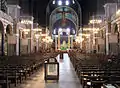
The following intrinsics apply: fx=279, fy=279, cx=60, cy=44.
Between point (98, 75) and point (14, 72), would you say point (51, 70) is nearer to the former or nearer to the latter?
point (14, 72)

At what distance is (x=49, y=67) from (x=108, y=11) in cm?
2599

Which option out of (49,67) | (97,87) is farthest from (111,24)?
(97,87)

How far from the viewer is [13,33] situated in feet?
120

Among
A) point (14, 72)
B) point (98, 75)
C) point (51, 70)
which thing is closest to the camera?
point (98, 75)

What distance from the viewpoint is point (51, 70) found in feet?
50.6

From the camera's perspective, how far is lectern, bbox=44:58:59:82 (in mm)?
15117

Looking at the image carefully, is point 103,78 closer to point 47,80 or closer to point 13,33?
point 47,80

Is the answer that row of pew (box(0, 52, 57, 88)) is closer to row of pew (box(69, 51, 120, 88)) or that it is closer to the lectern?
the lectern

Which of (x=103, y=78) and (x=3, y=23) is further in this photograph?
(x=3, y=23)

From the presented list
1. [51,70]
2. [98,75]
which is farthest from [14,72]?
[98,75]

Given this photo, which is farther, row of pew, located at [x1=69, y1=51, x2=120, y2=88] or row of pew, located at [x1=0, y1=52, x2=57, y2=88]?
row of pew, located at [x1=0, y1=52, x2=57, y2=88]

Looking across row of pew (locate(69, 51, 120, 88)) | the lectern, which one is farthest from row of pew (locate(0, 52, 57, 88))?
row of pew (locate(69, 51, 120, 88))

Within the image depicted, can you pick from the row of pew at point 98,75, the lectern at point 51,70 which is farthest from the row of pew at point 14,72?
the row of pew at point 98,75

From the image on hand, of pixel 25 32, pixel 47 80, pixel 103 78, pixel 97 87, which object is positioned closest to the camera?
pixel 97 87
